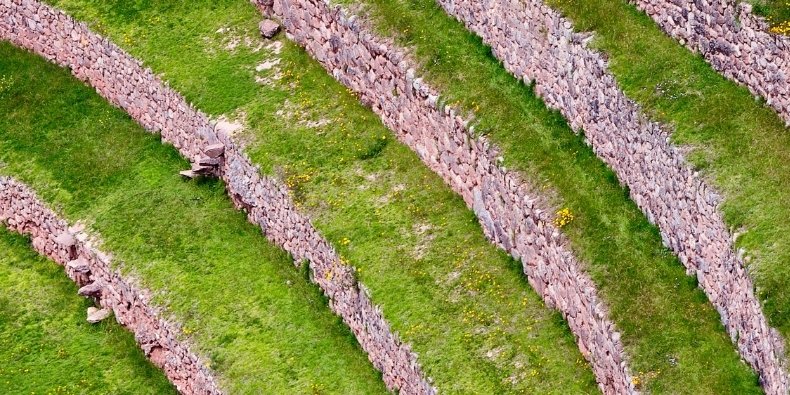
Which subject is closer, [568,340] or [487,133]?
[568,340]

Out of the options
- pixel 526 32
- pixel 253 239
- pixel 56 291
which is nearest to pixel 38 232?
pixel 56 291

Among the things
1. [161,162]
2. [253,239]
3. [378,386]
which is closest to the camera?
[378,386]

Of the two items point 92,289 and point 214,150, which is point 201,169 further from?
point 92,289

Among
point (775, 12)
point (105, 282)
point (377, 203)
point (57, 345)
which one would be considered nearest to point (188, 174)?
point (105, 282)

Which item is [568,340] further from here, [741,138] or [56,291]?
[56,291]

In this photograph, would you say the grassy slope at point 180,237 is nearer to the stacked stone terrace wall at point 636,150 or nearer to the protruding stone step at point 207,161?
the protruding stone step at point 207,161

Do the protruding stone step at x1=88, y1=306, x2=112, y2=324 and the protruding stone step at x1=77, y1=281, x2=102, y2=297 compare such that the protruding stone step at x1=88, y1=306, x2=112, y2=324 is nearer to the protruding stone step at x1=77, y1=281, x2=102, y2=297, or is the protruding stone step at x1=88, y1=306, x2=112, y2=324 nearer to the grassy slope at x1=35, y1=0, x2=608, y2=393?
the protruding stone step at x1=77, y1=281, x2=102, y2=297
